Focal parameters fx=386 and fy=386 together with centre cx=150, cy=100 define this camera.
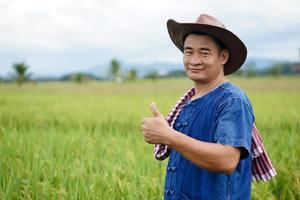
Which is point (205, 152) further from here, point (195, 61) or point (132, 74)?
point (132, 74)

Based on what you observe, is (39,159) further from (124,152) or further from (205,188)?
(205,188)

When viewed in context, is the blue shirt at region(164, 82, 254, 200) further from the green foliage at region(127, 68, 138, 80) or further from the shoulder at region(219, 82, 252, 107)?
the green foliage at region(127, 68, 138, 80)

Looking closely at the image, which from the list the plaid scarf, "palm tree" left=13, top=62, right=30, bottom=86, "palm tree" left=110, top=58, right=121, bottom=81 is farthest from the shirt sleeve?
"palm tree" left=110, top=58, right=121, bottom=81

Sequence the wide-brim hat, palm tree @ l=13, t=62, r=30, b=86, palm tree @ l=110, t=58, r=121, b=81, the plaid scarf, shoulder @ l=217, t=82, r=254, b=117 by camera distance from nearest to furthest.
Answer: shoulder @ l=217, t=82, r=254, b=117
the wide-brim hat
the plaid scarf
palm tree @ l=13, t=62, r=30, b=86
palm tree @ l=110, t=58, r=121, b=81

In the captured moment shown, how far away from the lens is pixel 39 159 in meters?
3.76

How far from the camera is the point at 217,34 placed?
168 centimetres

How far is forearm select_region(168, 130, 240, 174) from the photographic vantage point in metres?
1.43

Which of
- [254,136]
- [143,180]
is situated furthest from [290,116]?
[254,136]

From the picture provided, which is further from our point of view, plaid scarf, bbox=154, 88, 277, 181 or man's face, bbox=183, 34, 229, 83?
plaid scarf, bbox=154, 88, 277, 181

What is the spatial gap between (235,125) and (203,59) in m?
0.34

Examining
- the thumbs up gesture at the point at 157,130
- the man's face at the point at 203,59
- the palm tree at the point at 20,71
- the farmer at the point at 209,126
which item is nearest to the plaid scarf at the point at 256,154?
the farmer at the point at 209,126

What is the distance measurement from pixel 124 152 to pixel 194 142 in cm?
298

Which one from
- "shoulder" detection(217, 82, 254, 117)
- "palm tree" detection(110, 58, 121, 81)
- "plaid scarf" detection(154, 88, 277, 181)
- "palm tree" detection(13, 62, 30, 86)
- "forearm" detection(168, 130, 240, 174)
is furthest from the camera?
"palm tree" detection(110, 58, 121, 81)

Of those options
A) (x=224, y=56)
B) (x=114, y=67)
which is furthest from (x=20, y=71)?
(x=224, y=56)
